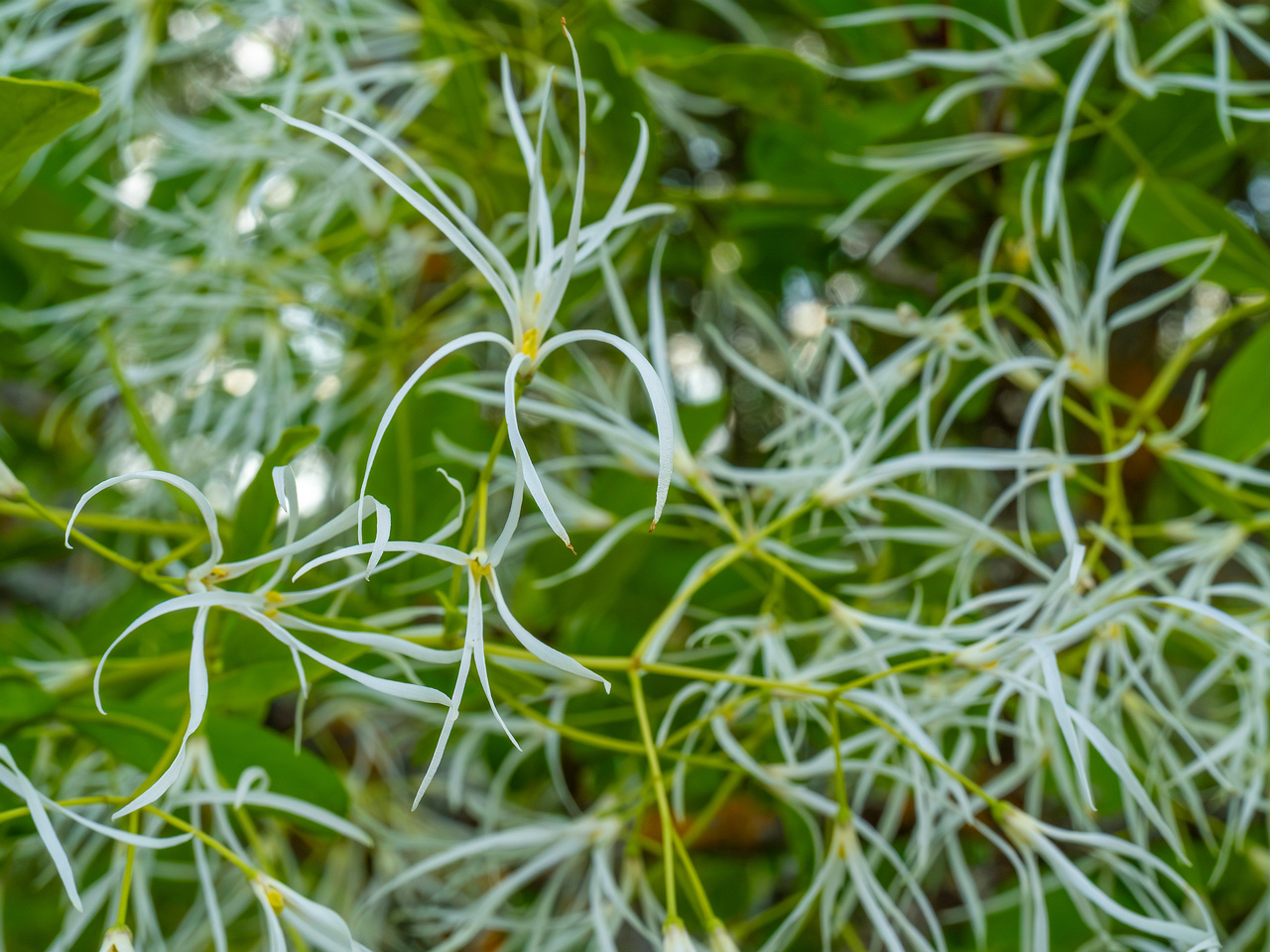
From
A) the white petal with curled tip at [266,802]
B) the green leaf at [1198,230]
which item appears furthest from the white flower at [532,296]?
the green leaf at [1198,230]

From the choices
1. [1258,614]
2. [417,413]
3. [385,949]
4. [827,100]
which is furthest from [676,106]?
[385,949]

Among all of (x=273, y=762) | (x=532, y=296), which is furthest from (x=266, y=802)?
(x=532, y=296)

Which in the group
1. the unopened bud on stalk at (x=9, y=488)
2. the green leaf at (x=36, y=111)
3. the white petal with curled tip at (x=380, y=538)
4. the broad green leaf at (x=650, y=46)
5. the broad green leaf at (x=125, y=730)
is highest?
the green leaf at (x=36, y=111)

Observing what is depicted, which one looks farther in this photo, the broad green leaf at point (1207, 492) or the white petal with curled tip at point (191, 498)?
the broad green leaf at point (1207, 492)

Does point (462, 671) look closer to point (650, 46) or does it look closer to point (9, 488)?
point (9, 488)

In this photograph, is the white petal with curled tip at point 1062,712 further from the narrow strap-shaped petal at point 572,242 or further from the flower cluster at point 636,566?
the narrow strap-shaped petal at point 572,242

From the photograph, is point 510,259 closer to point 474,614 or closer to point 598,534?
point 598,534
